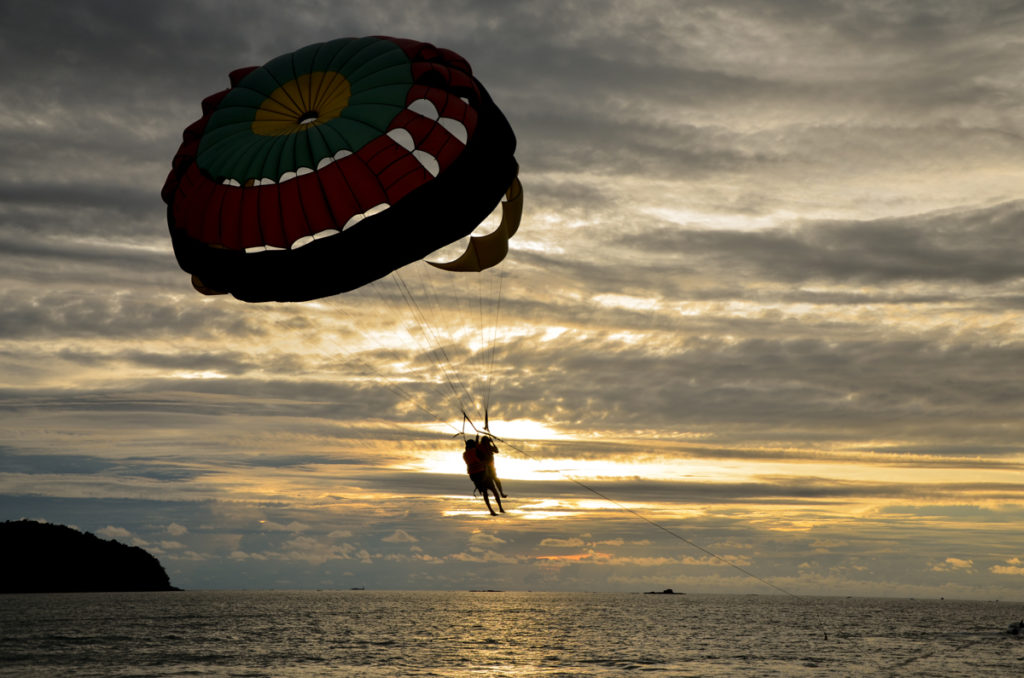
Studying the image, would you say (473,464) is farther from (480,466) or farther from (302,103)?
(302,103)

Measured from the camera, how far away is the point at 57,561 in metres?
174

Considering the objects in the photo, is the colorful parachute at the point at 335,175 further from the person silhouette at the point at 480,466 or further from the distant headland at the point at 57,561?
the distant headland at the point at 57,561

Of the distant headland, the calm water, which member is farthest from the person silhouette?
the distant headland

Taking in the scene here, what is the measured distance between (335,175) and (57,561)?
18924 cm

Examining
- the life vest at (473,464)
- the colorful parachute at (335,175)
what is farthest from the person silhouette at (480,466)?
the colorful parachute at (335,175)

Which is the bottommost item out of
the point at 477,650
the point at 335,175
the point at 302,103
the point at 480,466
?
the point at 477,650

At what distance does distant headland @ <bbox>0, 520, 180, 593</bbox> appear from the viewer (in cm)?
17450

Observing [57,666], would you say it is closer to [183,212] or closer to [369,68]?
[183,212]

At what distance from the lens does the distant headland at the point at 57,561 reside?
174 m

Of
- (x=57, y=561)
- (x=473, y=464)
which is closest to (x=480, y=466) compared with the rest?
(x=473, y=464)

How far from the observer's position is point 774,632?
8481 cm

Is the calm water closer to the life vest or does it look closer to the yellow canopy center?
the life vest

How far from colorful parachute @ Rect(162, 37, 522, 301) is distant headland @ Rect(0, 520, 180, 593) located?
18489cm

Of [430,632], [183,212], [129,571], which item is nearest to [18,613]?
[430,632]
